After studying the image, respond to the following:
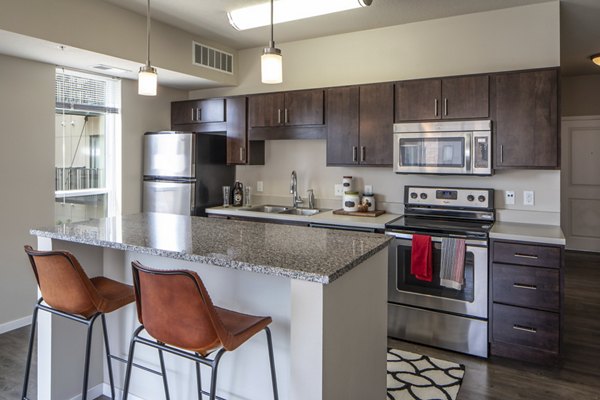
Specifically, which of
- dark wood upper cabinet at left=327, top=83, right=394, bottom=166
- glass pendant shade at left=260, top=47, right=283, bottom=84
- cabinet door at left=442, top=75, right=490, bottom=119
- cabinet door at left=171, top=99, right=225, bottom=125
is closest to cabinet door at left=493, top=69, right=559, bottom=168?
cabinet door at left=442, top=75, right=490, bottom=119

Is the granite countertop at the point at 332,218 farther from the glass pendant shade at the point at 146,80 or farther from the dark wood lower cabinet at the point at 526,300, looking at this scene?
the glass pendant shade at the point at 146,80

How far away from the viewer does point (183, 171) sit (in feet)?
13.9

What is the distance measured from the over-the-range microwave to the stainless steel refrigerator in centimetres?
192

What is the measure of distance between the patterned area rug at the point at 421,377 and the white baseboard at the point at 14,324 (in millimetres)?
2998

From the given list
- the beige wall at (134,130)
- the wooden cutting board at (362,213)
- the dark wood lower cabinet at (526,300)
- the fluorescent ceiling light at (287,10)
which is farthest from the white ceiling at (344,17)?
the dark wood lower cabinet at (526,300)

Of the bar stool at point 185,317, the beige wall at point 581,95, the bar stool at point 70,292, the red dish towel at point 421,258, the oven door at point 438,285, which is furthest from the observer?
the beige wall at point 581,95

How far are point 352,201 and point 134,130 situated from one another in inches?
94.1

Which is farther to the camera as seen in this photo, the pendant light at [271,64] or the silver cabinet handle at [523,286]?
the silver cabinet handle at [523,286]

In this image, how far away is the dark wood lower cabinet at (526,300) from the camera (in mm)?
2801

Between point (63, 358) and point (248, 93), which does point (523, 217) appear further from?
point (63, 358)

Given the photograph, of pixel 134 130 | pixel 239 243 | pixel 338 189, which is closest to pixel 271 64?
pixel 239 243

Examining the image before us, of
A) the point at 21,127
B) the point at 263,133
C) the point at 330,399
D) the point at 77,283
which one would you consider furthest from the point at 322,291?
the point at 21,127

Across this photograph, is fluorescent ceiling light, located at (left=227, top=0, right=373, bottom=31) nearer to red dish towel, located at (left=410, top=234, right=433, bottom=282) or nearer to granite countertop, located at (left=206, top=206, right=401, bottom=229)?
granite countertop, located at (left=206, top=206, right=401, bottom=229)

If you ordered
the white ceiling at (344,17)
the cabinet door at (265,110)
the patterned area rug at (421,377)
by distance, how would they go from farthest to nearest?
the cabinet door at (265,110) < the white ceiling at (344,17) < the patterned area rug at (421,377)
